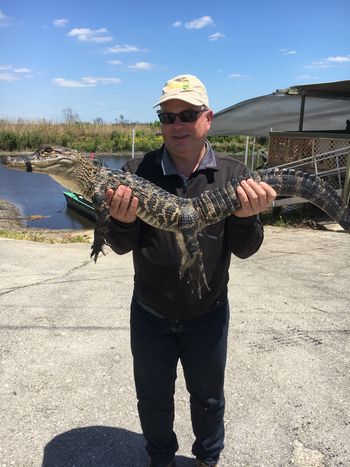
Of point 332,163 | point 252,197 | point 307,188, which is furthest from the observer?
point 332,163

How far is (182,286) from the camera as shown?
232 centimetres

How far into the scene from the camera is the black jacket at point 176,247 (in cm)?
232

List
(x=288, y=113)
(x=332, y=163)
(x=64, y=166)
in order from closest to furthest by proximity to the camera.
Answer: (x=64, y=166)
(x=332, y=163)
(x=288, y=113)

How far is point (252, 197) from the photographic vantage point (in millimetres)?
2365

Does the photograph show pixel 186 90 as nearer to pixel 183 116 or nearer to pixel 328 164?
pixel 183 116

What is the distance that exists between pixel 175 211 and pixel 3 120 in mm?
39385

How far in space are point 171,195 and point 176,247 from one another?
31cm

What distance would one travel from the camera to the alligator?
241 centimetres

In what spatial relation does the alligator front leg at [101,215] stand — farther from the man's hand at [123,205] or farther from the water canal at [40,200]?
the water canal at [40,200]

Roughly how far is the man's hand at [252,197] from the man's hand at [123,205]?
593 millimetres

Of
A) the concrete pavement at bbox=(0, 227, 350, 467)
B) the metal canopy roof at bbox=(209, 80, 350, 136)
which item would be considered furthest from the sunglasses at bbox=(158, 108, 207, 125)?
the metal canopy roof at bbox=(209, 80, 350, 136)

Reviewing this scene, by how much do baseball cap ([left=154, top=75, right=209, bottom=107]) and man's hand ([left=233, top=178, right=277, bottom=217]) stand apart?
51cm

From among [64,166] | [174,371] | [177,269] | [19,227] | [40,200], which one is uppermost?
[64,166]

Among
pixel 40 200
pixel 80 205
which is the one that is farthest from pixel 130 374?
pixel 40 200
